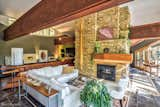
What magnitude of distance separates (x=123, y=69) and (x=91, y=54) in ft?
5.62

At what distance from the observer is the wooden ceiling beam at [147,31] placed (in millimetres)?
4961

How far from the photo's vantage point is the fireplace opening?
5.12 metres

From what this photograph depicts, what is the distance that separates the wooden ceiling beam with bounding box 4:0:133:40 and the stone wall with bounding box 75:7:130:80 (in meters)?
3.42

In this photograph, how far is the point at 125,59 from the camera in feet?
15.0

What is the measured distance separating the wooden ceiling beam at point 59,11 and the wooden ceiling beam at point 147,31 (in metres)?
4.56

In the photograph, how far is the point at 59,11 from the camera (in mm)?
1894

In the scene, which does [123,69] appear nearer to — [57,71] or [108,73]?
[108,73]

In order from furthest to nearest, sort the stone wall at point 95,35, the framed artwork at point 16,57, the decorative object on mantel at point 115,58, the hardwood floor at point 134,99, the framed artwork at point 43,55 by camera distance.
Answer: the framed artwork at point 43,55 → the framed artwork at point 16,57 → the stone wall at point 95,35 → the decorative object on mantel at point 115,58 → the hardwood floor at point 134,99

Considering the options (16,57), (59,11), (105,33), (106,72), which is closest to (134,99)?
(106,72)

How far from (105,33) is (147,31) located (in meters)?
2.00

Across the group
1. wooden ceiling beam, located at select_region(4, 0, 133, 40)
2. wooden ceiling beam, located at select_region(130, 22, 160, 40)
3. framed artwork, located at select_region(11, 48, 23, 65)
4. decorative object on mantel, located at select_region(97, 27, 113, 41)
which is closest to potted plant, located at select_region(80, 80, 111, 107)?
wooden ceiling beam, located at select_region(4, 0, 133, 40)

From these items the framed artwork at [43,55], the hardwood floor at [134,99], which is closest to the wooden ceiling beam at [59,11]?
the hardwood floor at [134,99]

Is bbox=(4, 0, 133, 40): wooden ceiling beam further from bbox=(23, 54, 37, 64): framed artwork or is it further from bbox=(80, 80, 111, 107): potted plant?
bbox=(23, 54, 37, 64): framed artwork

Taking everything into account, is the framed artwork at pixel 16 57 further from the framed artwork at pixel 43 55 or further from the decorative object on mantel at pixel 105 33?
the decorative object on mantel at pixel 105 33
